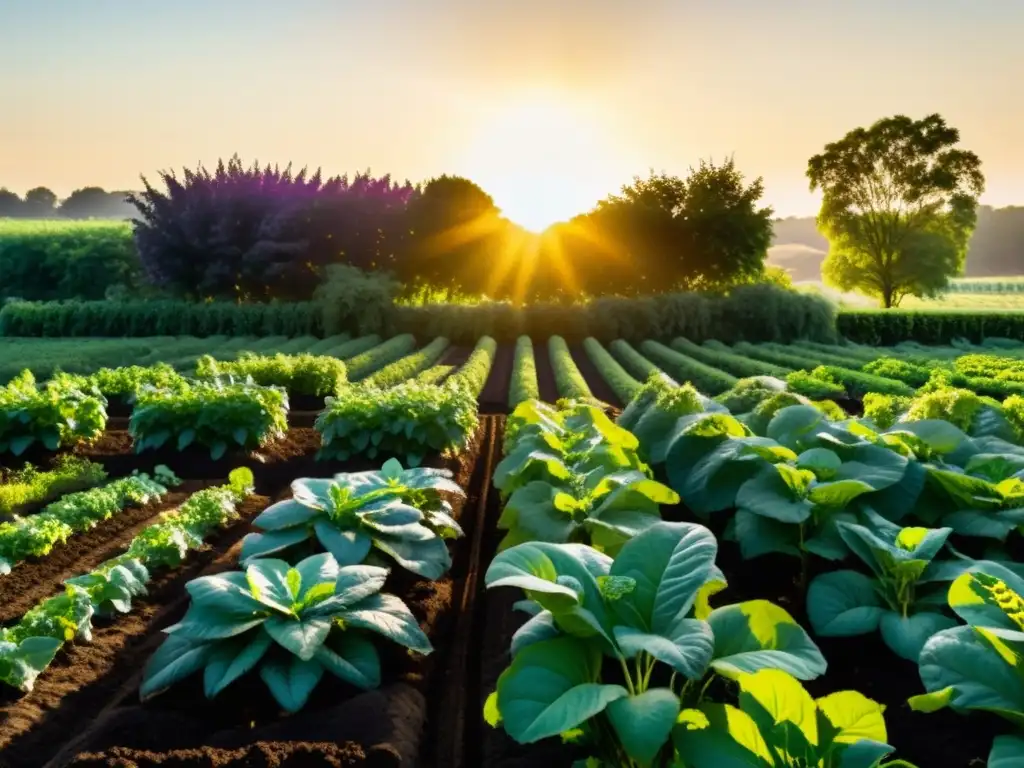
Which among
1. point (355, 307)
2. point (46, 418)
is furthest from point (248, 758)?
point (355, 307)

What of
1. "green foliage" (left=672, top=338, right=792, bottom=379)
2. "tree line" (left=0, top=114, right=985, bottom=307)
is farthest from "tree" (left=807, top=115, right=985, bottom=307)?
"green foliage" (left=672, top=338, right=792, bottom=379)

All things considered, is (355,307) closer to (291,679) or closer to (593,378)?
(593,378)

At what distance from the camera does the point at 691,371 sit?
17594 millimetres

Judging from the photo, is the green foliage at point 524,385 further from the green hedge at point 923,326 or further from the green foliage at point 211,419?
the green hedge at point 923,326

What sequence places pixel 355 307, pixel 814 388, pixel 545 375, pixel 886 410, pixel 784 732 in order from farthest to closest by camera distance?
pixel 355 307 < pixel 545 375 < pixel 814 388 < pixel 886 410 < pixel 784 732

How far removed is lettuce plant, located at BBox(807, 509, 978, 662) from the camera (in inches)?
113

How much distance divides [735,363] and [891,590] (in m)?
17.1

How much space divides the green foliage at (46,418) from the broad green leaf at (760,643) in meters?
6.92

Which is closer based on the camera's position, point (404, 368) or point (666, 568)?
point (666, 568)

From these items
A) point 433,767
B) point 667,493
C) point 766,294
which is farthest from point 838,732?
point 766,294

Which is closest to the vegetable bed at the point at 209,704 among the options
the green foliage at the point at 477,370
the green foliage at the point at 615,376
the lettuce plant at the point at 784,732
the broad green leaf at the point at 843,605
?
the lettuce plant at the point at 784,732

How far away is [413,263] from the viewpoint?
1539 inches

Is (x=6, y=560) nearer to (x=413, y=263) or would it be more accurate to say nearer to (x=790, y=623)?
(x=790, y=623)

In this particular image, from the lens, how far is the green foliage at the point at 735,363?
1770 cm
